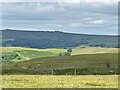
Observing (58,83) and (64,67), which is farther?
(64,67)

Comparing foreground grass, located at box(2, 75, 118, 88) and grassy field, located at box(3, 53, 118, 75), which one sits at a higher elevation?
foreground grass, located at box(2, 75, 118, 88)

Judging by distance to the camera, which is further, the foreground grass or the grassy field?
the grassy field

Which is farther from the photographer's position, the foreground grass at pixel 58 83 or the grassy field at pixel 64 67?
the grassy field at pixel 64 67

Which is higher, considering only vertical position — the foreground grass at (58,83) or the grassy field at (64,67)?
the foreground grass at (58,83)

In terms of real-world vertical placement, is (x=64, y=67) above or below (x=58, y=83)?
below
